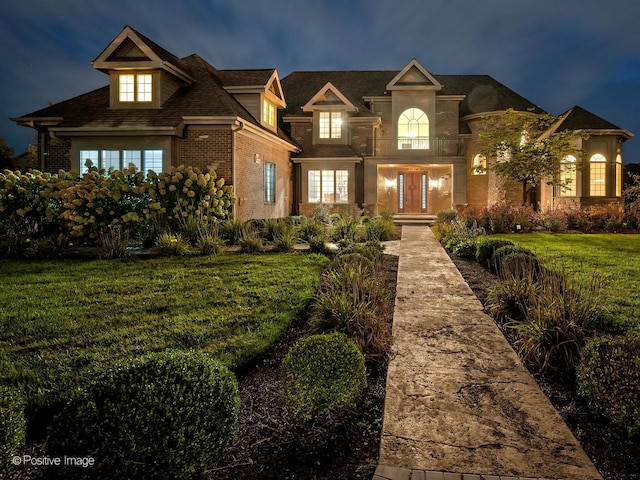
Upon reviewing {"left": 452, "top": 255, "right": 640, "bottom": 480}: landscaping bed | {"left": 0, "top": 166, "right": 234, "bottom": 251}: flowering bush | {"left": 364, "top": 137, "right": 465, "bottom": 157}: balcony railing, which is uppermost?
{"left": 364, "top": 137, "right": 465, "bottom": 157}: balcony railing

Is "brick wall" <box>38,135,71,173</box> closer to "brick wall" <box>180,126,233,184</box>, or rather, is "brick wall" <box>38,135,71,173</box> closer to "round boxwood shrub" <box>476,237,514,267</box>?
"brick wall" <box>180,126,233,184</box>

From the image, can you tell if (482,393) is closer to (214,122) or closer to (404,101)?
(214,122)

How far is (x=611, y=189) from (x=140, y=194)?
72.4ft

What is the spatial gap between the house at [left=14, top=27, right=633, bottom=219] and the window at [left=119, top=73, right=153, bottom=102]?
0.04 metres

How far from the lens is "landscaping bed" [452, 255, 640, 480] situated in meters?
2.24

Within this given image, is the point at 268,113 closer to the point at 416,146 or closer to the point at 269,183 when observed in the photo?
the point at 269,183

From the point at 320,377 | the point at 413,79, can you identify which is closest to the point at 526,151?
the point at 413,79

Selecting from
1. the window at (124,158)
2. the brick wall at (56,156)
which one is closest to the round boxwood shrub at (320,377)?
the window at (124,158)

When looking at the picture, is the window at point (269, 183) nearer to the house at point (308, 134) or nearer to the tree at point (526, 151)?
the house at point (308, 134)

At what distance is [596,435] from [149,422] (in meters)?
2.67

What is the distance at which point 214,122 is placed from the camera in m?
13.7

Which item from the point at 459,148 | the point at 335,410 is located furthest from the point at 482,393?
the point at 459,148

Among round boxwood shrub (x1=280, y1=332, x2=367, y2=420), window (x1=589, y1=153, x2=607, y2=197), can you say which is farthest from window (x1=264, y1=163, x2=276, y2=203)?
window (x1=589, y1=153, x2=607, y2=197)

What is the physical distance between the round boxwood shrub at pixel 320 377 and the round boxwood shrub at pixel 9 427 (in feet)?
4.82
